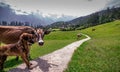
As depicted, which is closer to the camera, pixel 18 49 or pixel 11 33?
pixel 18 49

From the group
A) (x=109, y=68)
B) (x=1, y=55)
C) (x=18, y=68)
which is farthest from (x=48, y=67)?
(x=109, y=68)

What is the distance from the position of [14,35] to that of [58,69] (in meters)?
4.89

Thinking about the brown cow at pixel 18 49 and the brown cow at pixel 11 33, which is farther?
the brown cow at pixel 11 33

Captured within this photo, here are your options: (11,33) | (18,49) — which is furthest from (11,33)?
(18,49)

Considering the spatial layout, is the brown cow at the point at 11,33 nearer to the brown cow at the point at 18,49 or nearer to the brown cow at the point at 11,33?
the brown cow at the point at 11,33

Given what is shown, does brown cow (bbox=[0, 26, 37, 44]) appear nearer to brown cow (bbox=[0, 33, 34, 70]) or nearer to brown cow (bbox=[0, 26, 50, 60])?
brown cow (bbox=[0, 26, 50, 60])

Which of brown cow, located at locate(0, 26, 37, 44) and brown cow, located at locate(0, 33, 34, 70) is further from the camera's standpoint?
brown cow, located at locate(0, 26, 37, 44)

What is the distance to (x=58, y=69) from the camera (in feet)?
57.0

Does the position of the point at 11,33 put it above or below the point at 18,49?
above

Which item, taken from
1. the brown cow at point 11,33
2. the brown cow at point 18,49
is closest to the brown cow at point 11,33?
the brown cow at point 11,33

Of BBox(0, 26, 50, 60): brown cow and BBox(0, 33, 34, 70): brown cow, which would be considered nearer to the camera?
BBox(0, 33, 34, 70): brown cow

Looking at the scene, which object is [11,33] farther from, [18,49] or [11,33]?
[18,49]

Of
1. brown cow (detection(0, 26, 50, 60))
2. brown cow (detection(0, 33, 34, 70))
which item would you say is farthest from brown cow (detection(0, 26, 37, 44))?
brown cow (detection(0, 33, 34, 70))

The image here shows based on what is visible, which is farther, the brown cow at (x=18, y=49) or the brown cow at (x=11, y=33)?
the brown cow at (x=11, y=33)
